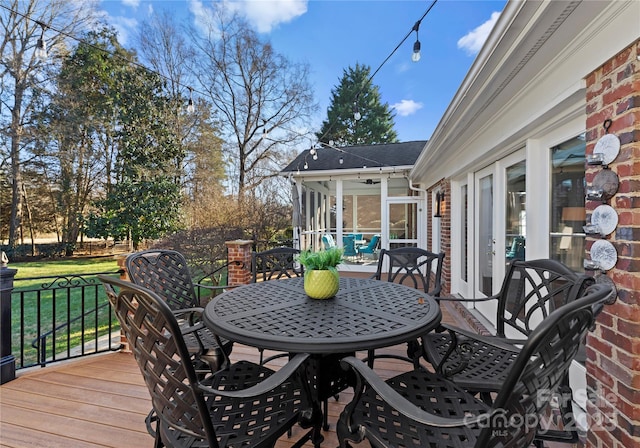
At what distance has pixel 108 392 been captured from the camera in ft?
7.56

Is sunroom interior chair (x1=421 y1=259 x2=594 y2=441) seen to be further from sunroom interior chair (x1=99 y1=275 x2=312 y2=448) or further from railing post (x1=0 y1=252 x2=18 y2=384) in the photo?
railing post (x1=0 y1=252 x2=18 y2=384)

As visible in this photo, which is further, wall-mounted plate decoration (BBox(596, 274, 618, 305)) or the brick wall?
the brick wall

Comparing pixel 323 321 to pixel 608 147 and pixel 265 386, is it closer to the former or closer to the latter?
pixel 265 386

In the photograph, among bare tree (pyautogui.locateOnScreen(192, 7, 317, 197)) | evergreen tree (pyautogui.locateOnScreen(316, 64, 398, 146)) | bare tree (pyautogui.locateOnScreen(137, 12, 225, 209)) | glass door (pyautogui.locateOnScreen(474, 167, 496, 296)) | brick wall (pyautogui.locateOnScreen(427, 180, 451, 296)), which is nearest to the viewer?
glass door (pyautogui.locateOnScreen(474, 167, 496, 296))

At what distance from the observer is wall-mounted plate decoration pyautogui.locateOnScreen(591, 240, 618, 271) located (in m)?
1.37

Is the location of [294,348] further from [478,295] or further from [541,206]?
[478,295]

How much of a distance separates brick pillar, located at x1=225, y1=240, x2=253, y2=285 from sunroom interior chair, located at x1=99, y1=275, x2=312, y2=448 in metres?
3.80

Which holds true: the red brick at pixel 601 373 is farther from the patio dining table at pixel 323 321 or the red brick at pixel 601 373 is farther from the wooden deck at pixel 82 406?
the wooden deck at pixel 82 406

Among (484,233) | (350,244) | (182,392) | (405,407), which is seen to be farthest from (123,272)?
(350,244)

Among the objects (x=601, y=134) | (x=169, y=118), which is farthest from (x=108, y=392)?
(x=169, y=118)

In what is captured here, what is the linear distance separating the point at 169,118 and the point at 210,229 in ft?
20.3

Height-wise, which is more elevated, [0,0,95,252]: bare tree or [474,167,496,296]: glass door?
[0,0,95,252]: bare tree

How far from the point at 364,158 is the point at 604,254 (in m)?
7.16

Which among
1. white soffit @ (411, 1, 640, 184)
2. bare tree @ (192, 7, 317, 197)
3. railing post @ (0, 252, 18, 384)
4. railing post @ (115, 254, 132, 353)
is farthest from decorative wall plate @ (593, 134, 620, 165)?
bare tree @ (192, 7, 317, 197)
